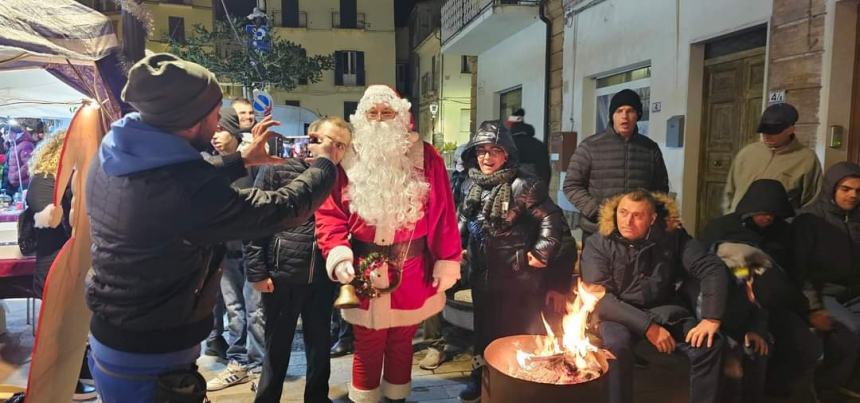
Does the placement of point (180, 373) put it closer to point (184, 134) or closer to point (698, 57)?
point (184, 134)

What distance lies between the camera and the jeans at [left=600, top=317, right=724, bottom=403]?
3111 millimetres

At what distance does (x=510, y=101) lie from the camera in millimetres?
11781

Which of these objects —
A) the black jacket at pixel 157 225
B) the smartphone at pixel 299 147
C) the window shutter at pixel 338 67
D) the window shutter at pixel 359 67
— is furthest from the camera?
A: the window shutter at pixel 359 67

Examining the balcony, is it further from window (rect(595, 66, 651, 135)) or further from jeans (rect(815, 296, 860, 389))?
jeans (rect(815, 296, 860, 389))

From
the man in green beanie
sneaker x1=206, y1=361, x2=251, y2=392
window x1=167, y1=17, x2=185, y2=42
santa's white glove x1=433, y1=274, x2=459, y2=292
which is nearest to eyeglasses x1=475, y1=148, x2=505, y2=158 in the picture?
santa's white glove x1=433, y1=274, x2=459, y2=292

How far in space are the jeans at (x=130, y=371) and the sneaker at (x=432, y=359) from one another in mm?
2476

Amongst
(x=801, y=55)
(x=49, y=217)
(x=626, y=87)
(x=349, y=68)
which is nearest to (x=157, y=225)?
(x=49, y=217)

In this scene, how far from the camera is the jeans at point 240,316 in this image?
3943mm

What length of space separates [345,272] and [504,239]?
1.15 m

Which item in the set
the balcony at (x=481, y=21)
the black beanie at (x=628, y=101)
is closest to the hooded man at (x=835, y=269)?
the black beanie at (x=628, y=101)

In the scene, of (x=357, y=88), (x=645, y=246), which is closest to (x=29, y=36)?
(x=645, y=246)

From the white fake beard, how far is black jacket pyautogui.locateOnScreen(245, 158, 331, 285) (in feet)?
1.19

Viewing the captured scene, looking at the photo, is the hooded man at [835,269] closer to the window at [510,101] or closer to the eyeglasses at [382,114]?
the eyeglasses at [382,114]

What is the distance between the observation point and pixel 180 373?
2.01m
